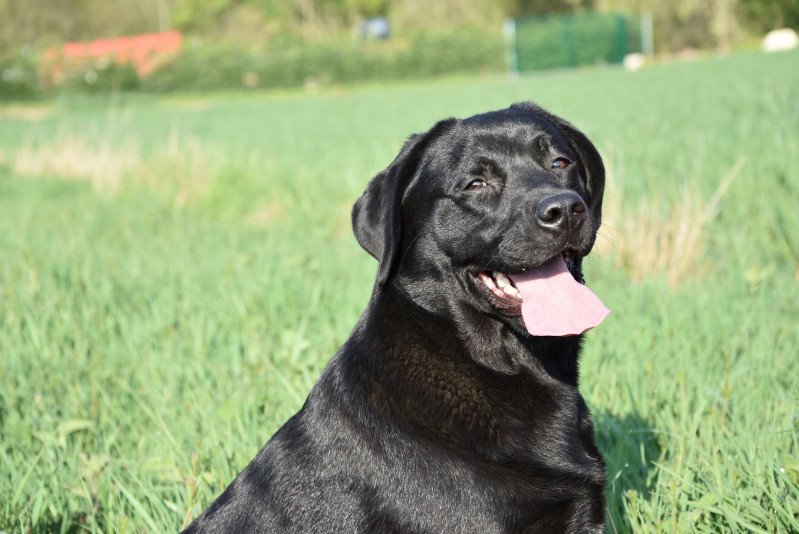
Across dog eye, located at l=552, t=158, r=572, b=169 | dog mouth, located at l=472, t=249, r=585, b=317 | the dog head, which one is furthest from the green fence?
dog mouth, located at l=472, t=249, r=585, b=317

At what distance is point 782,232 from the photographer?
644 cm

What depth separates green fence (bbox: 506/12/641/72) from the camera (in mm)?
48531

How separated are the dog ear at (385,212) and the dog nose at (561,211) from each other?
48cm

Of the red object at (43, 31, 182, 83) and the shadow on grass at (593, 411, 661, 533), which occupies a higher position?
the shadow on grass at (593, 411, 661, 533)

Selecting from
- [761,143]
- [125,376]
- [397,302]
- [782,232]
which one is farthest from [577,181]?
[761,143]

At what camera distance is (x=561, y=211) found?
8.23 feet

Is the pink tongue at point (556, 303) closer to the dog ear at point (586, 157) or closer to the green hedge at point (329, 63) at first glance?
the dog ear at point (586, 157)

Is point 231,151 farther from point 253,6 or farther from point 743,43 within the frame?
point 253,6

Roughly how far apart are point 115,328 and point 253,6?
78590 millimetres

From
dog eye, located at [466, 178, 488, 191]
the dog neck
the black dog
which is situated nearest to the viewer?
the black dog

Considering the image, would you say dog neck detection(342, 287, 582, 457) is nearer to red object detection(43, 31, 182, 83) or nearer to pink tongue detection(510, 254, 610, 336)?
pink tongue detection(510, 254, 610, 336)

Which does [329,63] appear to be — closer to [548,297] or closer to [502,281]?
[502,281]

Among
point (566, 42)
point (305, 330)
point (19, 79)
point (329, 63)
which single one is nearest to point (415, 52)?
point (329, 63)

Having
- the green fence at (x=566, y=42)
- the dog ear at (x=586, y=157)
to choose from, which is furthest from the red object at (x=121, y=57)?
the dog ear at (x=586, y=157)
